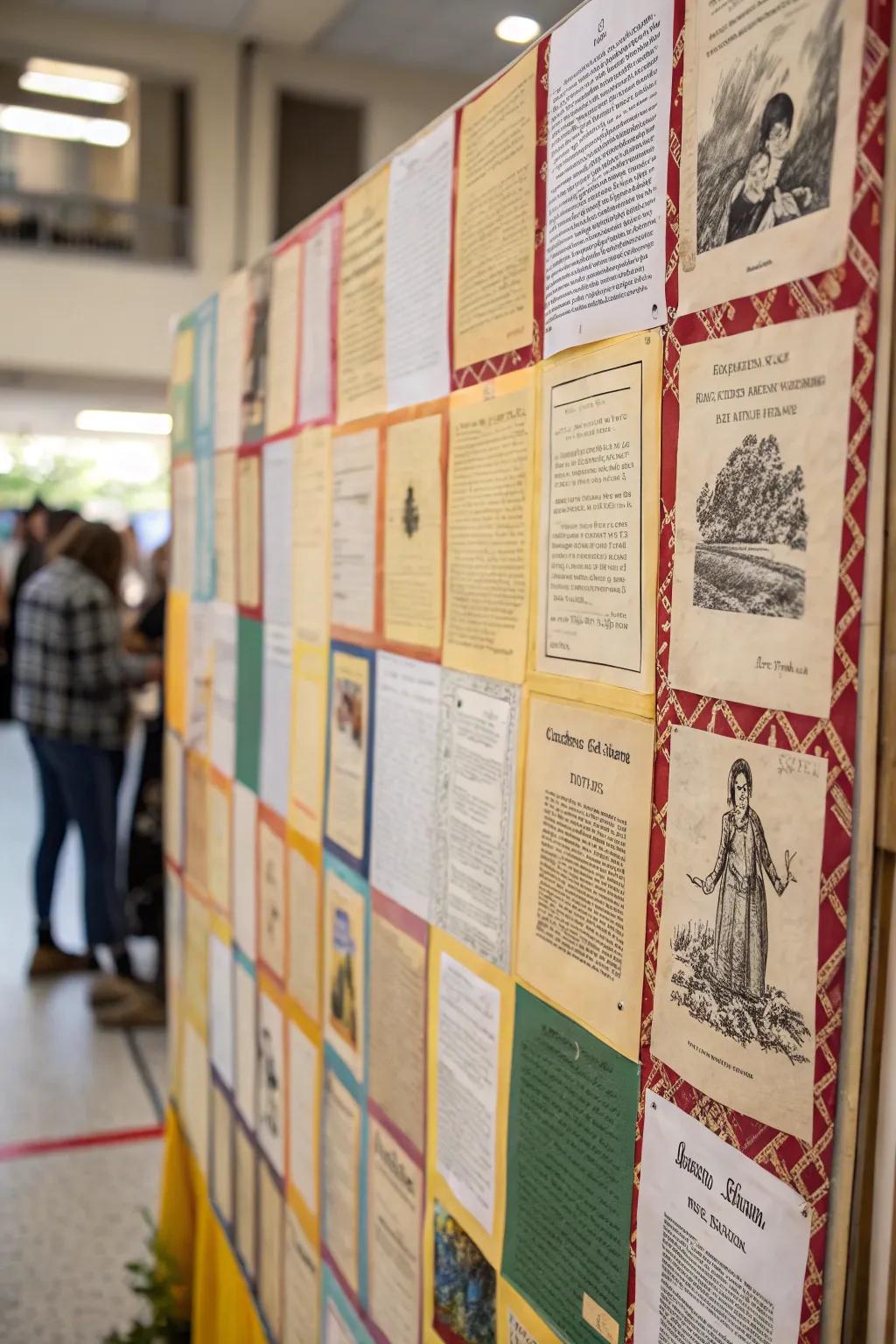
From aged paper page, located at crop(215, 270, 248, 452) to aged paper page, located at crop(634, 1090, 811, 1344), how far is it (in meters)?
1.50

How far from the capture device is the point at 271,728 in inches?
75.2

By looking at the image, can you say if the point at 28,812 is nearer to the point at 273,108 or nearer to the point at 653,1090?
the point at 273,108

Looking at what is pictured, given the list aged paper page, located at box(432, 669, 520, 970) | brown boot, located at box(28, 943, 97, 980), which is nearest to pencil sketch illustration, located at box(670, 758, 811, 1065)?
aged paper page, located at box(432, 669, 520, 970)

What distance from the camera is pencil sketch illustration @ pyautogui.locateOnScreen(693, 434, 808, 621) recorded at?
0.76m

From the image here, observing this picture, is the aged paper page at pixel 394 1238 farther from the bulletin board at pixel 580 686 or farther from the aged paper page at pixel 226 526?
the aged paper page at pixel 226 526

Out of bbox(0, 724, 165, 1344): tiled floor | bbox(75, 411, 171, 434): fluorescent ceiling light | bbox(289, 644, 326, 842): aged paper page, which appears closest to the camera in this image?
→ bbox(289, 644, 326, 842): aged paper page

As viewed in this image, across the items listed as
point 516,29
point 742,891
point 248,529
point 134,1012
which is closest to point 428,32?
point 516,29

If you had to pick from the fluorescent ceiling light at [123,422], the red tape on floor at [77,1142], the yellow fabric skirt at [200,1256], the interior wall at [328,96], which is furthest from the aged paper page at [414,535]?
the fluorescent ceiling light at [123,422]

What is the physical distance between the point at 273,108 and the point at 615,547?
6.51 metres

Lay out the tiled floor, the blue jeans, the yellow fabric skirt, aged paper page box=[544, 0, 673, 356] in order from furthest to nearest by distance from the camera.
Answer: the blue jeans
the tiled floor
the yellow fabric skirt
aged paper page box=[544, 0, 673, 356]

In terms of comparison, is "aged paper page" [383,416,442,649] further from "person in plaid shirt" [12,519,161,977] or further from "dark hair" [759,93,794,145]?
"person in plaid shirt" [12,519,161,977]

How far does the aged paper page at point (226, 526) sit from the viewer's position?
83.7 inches

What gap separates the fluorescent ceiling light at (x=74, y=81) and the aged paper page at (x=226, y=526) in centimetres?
519

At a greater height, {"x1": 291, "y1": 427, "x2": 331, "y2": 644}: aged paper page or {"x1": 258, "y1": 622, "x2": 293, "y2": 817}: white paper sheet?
{"x1": 291, "y1": 427, "x2": 331, "y2": 644}: aged paper page
